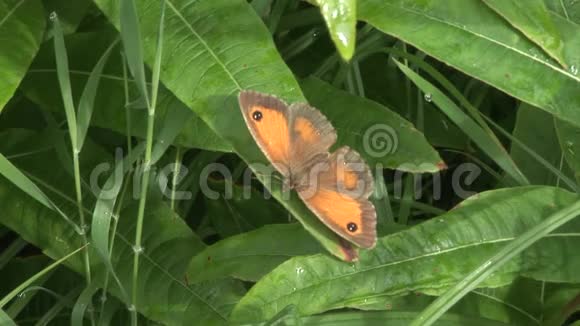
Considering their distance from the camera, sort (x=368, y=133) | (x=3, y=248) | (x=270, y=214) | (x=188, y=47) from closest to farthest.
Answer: (x=188, y=47), (x=368, y=133), (x=270, y=214), (x=3, y=248)

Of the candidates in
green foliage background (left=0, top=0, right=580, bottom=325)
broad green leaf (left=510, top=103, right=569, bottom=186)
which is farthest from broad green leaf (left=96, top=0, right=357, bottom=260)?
broad green leaf (left=510, top=103, right=569, bottom=186)

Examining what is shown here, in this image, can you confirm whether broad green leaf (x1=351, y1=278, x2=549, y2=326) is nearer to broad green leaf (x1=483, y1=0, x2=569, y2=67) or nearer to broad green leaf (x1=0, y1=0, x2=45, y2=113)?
broad green leaf (x1=483, y1=0, x2=569, y2=67)

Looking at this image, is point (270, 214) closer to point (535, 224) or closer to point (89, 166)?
point (89, 166)

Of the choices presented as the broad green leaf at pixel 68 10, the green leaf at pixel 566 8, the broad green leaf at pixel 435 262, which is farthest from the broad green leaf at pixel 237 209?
the green leaf at pixel 566 8

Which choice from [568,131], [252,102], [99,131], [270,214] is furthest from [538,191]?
[99,131]

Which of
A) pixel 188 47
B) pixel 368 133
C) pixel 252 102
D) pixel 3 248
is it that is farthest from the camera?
pixel 3 248

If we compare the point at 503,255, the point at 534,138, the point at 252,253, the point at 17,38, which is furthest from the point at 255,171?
the point at 534,138

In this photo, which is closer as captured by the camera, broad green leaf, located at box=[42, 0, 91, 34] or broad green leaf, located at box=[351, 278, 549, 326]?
broad green leaf, located at box=[351, 278, 549, 326]
